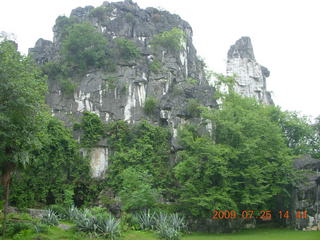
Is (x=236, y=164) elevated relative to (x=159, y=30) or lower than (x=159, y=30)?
lower

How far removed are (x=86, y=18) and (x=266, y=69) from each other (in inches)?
997

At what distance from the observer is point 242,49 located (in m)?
44.9

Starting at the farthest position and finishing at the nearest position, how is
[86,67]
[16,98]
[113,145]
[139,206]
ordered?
[86,67] → [113,145] → [139,206] → [16,98]

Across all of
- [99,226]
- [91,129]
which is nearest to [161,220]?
[99,226]

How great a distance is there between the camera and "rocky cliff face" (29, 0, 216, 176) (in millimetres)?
28031

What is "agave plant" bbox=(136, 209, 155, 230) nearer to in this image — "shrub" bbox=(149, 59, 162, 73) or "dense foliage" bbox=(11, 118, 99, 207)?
"dense foliage" bbox=(11, 118, 99, 207)

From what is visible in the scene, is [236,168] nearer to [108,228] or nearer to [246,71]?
[108,228]

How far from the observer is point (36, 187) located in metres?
22.4

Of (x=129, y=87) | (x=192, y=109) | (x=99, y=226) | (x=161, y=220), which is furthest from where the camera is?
(x=129, y=87)

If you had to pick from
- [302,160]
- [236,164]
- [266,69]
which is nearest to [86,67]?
[236,164]

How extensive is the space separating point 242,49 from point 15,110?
3693 cm

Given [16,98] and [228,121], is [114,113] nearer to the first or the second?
[228,121]

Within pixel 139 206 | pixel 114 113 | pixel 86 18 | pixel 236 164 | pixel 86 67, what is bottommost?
pixel 139 206

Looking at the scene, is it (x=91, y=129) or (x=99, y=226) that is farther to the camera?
(x=91, y=129)
